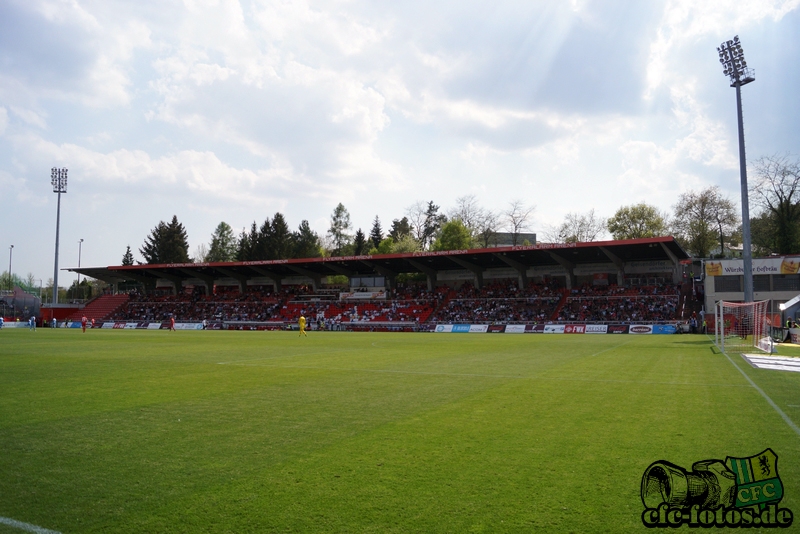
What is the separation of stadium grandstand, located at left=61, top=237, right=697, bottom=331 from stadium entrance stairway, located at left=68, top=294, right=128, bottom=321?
18cm

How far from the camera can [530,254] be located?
5347 cm

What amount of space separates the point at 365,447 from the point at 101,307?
77637 millimetres

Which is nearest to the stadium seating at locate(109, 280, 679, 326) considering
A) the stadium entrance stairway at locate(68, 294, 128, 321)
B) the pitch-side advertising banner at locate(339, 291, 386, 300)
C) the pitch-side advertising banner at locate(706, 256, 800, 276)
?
the pitch-side advertising banner at locate(339, 291, 386, 300)

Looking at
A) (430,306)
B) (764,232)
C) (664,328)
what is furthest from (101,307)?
(764,232)

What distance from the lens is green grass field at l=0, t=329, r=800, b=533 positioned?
4.49 meters

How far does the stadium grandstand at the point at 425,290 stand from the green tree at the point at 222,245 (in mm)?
32097

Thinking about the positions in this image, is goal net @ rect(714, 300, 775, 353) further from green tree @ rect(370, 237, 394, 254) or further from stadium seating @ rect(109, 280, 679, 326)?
green tree @ rect(370, 237, 394, 254)

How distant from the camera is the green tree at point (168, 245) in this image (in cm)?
9619

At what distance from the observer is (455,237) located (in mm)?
81125

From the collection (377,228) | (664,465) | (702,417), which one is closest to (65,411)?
(664,465)

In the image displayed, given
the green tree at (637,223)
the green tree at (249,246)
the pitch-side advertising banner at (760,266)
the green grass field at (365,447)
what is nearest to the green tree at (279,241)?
the green tree at (249,246)

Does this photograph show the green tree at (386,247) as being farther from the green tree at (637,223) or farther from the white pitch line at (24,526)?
the white pitch line at (24,526)

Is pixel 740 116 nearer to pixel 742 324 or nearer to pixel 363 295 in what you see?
pixel 742 324

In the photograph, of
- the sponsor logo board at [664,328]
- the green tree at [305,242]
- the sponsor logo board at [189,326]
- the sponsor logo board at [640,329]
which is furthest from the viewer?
the green tree at [305,242]
